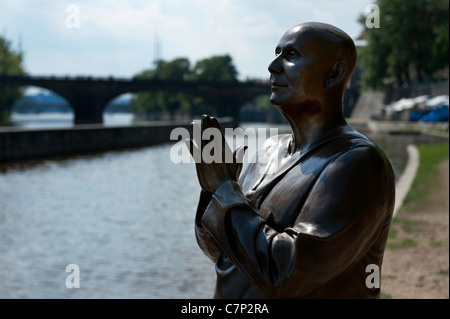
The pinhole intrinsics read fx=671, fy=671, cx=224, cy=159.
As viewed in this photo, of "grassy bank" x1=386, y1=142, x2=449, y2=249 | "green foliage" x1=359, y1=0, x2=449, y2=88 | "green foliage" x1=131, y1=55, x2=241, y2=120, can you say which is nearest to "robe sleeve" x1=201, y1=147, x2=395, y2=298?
"grassy bank" x1=386, y1=142, x2=449, y2=249

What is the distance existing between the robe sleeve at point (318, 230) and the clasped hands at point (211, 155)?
8 cm

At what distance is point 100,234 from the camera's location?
1420 cm

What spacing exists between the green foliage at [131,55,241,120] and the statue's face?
88.6 meters

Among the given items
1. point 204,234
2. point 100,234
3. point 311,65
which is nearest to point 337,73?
point 311,65

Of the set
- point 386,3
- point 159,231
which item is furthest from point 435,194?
point 386,3

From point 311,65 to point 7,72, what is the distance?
73200mm

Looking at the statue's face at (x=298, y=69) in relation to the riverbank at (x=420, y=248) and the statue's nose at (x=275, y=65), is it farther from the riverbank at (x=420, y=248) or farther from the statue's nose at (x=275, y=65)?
the riverbank at (x=420, y=248)

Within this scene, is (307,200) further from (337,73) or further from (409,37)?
(409,37)

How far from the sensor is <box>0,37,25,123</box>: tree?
227 ft

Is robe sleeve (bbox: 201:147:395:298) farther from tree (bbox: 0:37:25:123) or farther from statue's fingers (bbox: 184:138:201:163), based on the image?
tree (bbox: 0:37:25:123)

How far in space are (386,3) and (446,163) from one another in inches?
1248

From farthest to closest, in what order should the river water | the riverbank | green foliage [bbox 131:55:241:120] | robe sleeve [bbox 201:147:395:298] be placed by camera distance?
green foliage [bbox 131:55:241:120] < the river water < the riverbank < robe sleeve [bbox 201:147:395:298]

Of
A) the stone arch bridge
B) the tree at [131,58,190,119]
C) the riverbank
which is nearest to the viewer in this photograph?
the riverbank

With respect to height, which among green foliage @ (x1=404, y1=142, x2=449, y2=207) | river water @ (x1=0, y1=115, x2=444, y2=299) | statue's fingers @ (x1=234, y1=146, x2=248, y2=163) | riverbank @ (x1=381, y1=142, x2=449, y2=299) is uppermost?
statue's fingers @ (x1=234, y1=146, x2=248, y2=163)
